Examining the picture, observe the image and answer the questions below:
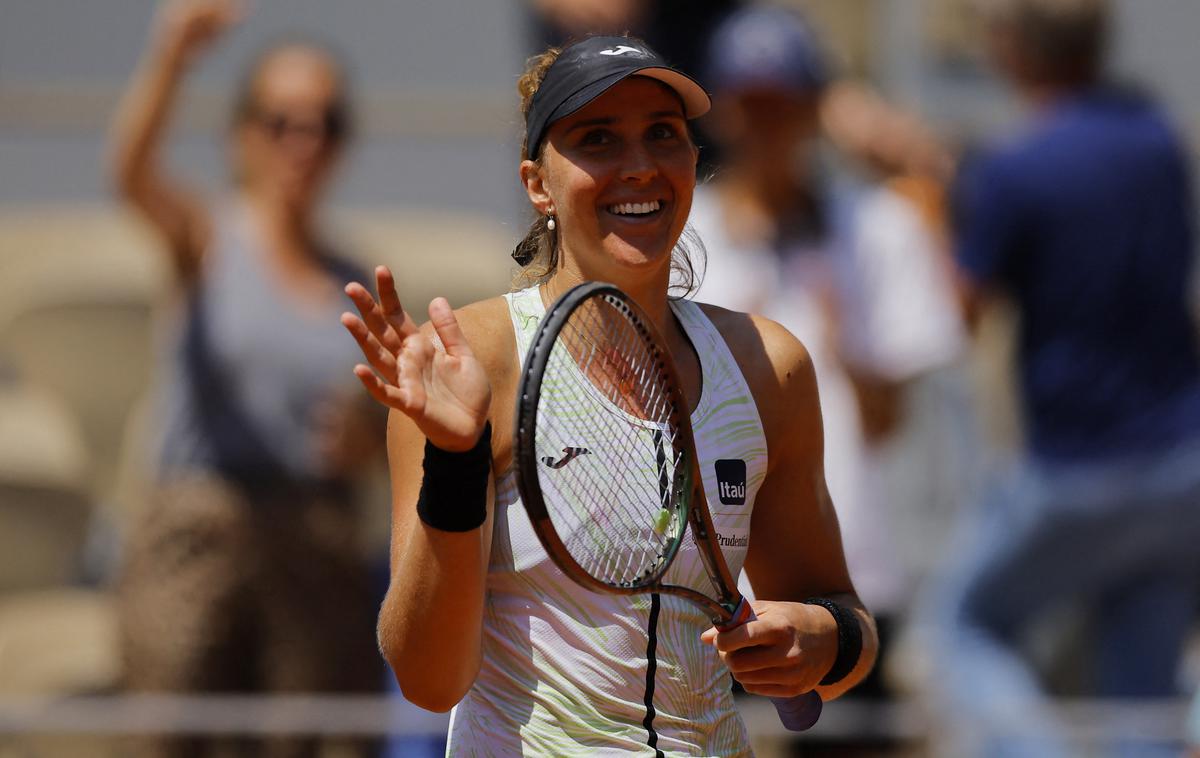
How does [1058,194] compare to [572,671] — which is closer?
[572,671]

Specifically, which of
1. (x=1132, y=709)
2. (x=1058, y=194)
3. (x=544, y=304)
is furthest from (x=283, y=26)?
(x=544, y=304)

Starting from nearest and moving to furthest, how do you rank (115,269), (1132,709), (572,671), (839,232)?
(572,671) → (1132,709) → (839,232) → (115,269)

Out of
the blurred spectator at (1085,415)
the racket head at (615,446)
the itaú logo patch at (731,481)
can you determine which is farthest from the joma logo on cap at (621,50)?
the blurred spectator at (1085,415)

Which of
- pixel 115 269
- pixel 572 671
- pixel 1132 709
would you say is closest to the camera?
pixel 572 671

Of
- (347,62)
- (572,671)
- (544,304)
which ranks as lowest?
(572,671)

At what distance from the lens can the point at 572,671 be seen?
241 centimetres

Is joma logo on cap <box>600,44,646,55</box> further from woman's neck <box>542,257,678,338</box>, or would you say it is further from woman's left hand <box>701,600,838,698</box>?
woman's left hand <box>701,600,838,698</box>

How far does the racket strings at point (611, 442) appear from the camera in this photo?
239 cm

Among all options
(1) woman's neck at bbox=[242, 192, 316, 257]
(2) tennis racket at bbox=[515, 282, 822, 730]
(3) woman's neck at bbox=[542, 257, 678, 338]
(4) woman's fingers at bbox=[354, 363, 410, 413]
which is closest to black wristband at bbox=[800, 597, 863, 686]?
(2) tennis racket at bbox=[515, 282, 822, 730]

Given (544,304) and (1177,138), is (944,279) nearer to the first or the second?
(1177,138)

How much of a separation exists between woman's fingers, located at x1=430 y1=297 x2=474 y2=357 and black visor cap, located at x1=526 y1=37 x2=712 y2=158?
34cm

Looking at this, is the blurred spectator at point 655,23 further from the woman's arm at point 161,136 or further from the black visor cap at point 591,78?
the black visor cap at point 591,78

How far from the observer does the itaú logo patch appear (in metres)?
2.53

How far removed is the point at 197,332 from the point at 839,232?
1.90 metres
